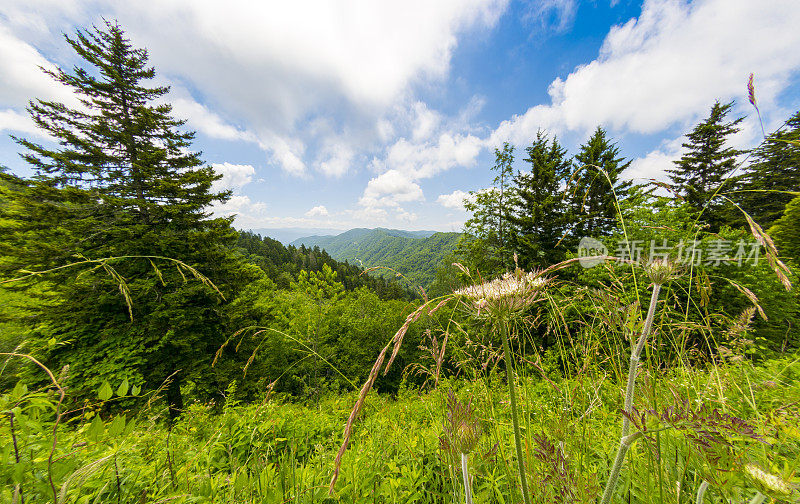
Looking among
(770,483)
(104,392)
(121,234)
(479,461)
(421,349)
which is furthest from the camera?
(121,234)

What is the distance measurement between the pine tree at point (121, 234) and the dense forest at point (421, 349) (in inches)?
3.9

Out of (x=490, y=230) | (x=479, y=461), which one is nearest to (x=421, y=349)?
(x=479, y=461)

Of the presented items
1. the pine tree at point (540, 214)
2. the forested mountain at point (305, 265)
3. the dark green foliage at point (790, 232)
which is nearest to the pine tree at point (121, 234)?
the pine tree at point (540, 214)

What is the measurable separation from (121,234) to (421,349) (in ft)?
49.4

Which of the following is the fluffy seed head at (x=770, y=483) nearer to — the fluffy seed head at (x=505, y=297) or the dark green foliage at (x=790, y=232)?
the fluffy seed head at (x=505, y=297)

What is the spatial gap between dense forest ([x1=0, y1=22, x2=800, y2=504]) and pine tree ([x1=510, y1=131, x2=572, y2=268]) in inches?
6.4

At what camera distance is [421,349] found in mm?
2834

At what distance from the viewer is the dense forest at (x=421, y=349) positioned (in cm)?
113

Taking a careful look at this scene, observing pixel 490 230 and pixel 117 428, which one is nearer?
pixel 117 428

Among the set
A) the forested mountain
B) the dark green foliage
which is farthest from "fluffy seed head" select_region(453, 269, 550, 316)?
the forested mountain

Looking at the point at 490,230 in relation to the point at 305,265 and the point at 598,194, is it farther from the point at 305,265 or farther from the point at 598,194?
the point at 305,265

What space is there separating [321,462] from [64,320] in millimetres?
15382

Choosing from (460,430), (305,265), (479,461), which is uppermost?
(460,430)

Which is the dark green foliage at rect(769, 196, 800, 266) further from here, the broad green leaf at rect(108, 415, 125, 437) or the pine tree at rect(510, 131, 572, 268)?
the broad green leaf at rect(108, 415, 125, 437)
